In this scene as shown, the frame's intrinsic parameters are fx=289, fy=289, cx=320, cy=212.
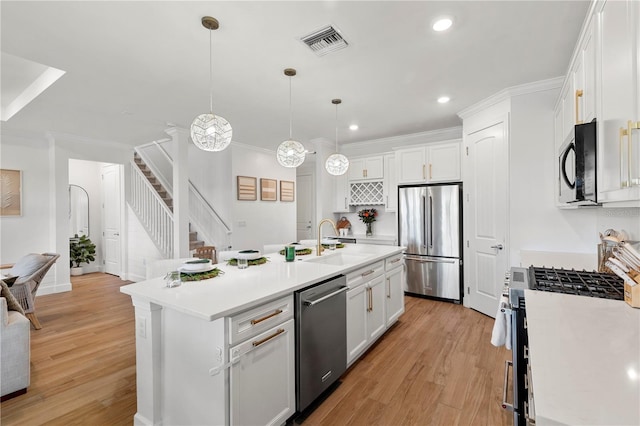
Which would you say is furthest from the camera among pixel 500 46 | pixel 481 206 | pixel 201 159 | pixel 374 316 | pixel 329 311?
pixel 201 159

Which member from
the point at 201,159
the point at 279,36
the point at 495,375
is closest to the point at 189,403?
the point at 495,375

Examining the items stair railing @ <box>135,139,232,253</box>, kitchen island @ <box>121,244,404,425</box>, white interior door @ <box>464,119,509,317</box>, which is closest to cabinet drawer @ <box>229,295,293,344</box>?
kitchen island @ <box>121,244,404,425</box>

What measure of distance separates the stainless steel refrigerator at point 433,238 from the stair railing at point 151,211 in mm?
4003

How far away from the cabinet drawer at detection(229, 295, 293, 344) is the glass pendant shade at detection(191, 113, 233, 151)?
1392 mm

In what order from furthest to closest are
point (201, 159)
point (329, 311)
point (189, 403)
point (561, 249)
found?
point (201, 159), point (561, 249), point (329, 311), point (189, 403)

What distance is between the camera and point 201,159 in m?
6.08

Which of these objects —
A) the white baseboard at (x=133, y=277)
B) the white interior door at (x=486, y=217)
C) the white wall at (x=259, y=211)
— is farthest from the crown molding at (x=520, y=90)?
the white baseboard at (x=133, y=277)

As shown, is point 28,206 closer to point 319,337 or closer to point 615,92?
point 319,337

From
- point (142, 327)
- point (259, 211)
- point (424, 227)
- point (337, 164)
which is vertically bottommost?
point (142, 327)

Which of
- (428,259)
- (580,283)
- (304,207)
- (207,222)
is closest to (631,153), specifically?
(580,283)

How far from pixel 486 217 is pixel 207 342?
3.56 m

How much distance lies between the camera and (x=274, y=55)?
2.55 m

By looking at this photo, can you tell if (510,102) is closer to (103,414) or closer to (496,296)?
(496,296)

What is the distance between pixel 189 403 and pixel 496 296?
349cm
